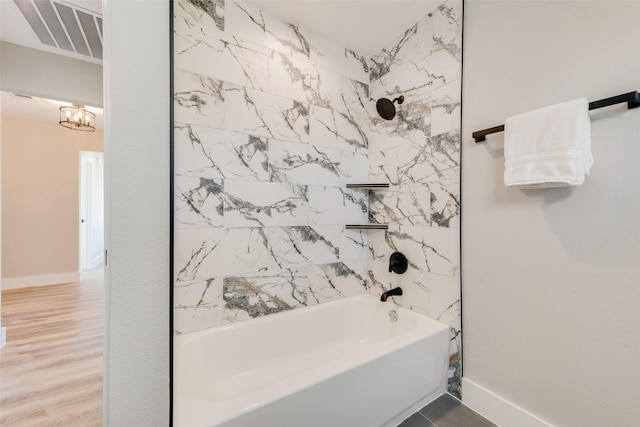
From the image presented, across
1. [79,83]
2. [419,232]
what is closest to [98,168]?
[79,83]

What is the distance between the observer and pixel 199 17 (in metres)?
1.55

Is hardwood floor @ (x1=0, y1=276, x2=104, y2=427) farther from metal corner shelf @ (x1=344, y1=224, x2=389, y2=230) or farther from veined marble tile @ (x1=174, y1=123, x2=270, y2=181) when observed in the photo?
metal corner shelf @ (x1=344, y1=224, x2=389, y2=230)

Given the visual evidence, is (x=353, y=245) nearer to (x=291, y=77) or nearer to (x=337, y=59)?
(x=291, y=77)

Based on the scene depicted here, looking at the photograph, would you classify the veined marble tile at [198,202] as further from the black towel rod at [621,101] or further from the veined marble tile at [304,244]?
the black towel rod at [621,101]

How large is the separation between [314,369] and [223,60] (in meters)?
1.86

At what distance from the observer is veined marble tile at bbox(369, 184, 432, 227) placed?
72.1 inches

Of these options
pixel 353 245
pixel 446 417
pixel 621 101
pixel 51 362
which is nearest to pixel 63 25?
pixel 51 362

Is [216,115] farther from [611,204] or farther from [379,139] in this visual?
[611,204]

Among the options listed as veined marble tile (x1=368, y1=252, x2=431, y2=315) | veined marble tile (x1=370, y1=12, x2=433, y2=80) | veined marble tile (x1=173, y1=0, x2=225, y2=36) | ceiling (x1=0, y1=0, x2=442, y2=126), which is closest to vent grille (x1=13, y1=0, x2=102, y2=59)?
ceiling (x1=0, y1=0, x2=442, y2=126)

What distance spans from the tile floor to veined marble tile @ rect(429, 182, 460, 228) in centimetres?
111

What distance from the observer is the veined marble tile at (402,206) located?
1.83 m

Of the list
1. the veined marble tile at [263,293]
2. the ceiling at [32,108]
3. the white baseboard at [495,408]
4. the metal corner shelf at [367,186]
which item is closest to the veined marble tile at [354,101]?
the metal corner shelf at [367,186]

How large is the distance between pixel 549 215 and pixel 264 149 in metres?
1.66

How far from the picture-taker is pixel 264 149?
176cm
